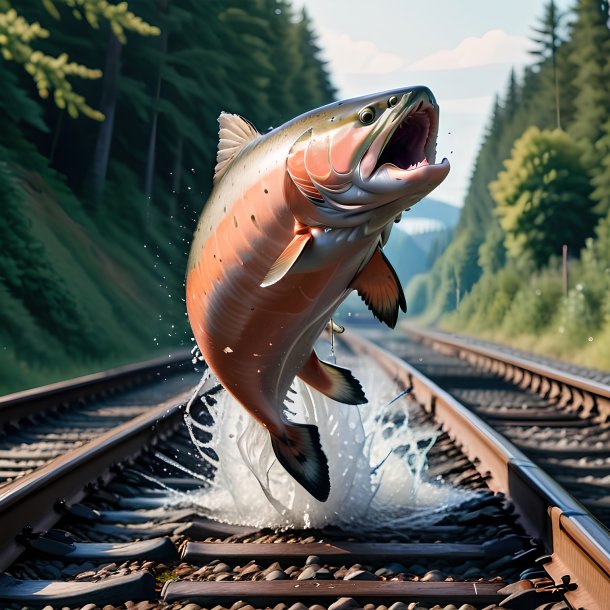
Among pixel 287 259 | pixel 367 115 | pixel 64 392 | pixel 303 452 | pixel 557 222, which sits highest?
pixel 367 115

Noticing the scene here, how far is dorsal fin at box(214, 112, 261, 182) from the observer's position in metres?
3.82

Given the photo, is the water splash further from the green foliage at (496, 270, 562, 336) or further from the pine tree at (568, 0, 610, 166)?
the pine tree at (568, 0, 610, 166)

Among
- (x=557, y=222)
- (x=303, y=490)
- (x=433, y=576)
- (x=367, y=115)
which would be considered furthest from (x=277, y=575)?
(x=557, y=222)

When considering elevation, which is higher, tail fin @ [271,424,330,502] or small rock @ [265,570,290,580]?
tail fin @ [271,424,330,502]

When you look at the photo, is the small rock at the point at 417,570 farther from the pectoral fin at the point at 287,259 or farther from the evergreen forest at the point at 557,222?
the evergreen forest at the point at 557,222

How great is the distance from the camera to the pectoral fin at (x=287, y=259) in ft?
10.1

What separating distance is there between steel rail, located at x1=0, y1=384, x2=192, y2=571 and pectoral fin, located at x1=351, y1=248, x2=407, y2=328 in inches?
75.0

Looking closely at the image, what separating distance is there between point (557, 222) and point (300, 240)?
107ft

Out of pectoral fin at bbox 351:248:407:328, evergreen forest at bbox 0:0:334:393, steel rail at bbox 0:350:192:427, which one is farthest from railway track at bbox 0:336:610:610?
evergreen forest at bbox 0:0:334:393

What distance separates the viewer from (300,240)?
10.2ft

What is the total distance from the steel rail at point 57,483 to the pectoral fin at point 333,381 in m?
1.46

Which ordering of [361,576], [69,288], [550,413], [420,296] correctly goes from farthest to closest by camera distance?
[420,296]
[69,288]
[550,413]
[361,576]

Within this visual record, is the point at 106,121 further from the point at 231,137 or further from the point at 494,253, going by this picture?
the point at 494,253

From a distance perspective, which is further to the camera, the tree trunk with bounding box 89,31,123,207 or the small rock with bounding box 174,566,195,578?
the tree trunk with bounding box 89,31,123,207
